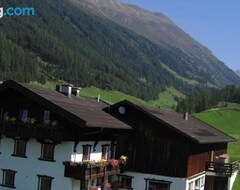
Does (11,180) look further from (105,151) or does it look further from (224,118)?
(224,118)

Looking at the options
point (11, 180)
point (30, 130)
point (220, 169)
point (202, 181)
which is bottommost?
point (11, 180)

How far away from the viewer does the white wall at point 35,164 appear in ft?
95.6

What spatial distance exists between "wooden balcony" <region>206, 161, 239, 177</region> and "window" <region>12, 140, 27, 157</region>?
1502cm

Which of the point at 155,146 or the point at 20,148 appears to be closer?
the point at 20,148

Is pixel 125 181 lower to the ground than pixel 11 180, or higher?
higher

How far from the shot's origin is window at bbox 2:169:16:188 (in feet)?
102

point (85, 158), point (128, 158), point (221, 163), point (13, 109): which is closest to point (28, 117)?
point (13, 109)

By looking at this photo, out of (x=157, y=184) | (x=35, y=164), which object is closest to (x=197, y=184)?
(x=157, y=184)

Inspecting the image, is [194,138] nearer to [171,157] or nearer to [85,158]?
[171,157]

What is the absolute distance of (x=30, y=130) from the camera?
1161 inches

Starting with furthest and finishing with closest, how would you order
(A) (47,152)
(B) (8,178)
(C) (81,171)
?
(B) (8,178) → (A) (47,152) → (C) (81,171)

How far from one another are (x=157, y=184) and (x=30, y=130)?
10042 mm

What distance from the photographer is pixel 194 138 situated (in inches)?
1224

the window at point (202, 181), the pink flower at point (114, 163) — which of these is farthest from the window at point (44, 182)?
the window at point (202, 181)
